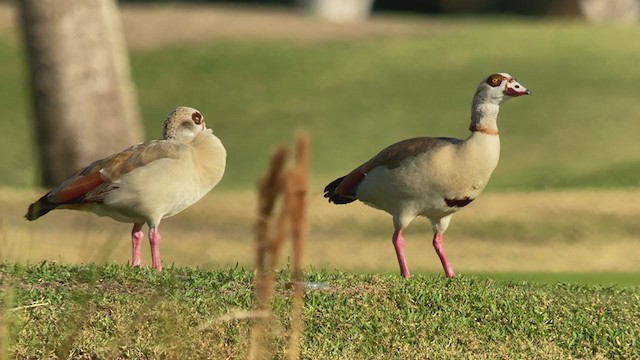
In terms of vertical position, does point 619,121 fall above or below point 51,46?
below

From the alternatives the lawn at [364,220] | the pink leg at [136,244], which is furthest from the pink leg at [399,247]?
the pink leg at [136,244]

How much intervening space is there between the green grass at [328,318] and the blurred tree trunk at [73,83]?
9.56 metres

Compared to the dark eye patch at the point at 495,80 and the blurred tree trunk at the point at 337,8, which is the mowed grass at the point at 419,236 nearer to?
the dark eye patch at the point at 495,80

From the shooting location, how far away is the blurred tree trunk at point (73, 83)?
18828 millimetres

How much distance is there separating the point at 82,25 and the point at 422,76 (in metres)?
9.13

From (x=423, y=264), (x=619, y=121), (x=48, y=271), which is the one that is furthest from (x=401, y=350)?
(x=619, y=121)

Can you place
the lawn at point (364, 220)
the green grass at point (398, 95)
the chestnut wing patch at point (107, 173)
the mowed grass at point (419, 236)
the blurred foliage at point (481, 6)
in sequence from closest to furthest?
the lawn at point (364, 220) → the chestnut wing patch at point (107, 173) → the mowed grass at point (419, 236) → the green grass at point (398, 95) → the blurred foliage at point (481, 6)

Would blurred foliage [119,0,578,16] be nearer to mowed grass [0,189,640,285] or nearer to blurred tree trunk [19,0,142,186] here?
blurred tree trunk [19,0,142,186]

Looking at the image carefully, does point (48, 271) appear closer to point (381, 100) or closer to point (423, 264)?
point (423, 264)

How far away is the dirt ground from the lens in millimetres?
30266

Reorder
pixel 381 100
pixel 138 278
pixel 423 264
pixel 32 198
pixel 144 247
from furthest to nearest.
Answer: pixel 381 100
pixel 32 198
pixel 144 247
pixel 423 264
pixel 138 278

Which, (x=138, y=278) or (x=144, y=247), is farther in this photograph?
(x=144, y=247)

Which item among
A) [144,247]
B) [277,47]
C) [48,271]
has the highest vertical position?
[48,271]

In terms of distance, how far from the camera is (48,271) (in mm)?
9672
